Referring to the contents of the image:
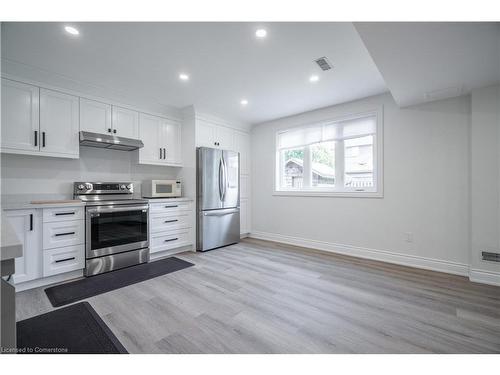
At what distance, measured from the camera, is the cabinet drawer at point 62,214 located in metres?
2.56

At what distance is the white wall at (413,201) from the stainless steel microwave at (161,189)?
235 cm

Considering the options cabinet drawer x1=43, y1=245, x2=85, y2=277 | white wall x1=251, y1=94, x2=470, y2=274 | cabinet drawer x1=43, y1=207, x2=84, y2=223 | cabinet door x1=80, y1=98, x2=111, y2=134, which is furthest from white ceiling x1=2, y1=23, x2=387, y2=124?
cabinet drawer x1=43, y1=245, x2=85, y2=277

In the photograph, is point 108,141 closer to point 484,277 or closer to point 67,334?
point 67,334

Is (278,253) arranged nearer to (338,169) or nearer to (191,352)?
(338,169)

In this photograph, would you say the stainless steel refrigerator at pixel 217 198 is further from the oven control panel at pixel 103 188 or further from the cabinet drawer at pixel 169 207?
the oven control panel at pixel 103 188

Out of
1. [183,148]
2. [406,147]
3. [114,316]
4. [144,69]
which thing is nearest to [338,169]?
[406,147]

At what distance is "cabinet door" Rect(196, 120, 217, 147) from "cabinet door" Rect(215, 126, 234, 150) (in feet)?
0.38

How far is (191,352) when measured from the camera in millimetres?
1524

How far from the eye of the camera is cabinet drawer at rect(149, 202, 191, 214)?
353 cm

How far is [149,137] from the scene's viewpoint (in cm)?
377

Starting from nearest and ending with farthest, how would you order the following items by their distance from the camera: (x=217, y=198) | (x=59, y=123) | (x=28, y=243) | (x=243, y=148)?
1. (x=28, y=243)
2. (x=59, y=123)
3. (x=217, y=198)
4. (x=243, y=148)

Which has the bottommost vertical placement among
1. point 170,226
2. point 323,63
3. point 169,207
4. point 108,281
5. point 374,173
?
point 108,281

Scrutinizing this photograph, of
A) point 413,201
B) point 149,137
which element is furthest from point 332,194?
point 149,137

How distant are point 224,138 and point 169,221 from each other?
188 cm
